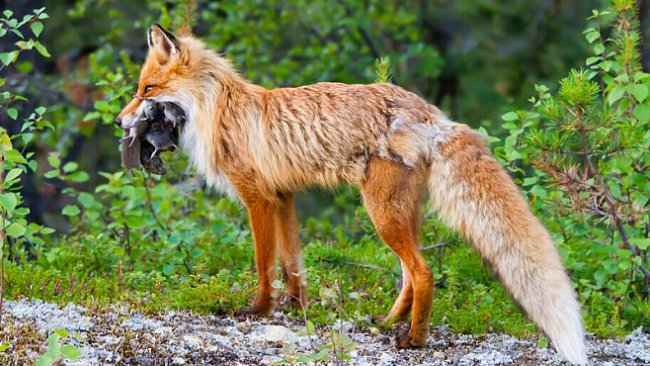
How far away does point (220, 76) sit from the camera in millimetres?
6672

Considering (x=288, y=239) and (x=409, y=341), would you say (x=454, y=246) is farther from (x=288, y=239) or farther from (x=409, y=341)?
(x=409, y=341)

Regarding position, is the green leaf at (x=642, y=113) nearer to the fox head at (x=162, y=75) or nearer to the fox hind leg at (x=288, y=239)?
the fox hind leg at (x=288, y=239)

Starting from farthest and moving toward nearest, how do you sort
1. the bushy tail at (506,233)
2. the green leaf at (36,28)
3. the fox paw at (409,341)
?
the fox paw at (409,341) → the green leaf at (36,28) → the bushy tail at (506,233)

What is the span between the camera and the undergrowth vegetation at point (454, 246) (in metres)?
6.29

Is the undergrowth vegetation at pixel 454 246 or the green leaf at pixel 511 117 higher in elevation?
the green leaf at pixel 511 117

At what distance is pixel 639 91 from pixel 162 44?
335cm

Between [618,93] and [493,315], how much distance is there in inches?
70.8

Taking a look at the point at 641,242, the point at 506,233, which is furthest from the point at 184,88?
the point at 641,242

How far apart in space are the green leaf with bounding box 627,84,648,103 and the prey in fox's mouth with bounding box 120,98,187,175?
3142 millimetres

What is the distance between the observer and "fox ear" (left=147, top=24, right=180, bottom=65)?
256 inches

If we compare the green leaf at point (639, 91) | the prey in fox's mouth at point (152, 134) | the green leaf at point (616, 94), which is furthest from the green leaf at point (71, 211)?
the green leaf at point (639, 91)

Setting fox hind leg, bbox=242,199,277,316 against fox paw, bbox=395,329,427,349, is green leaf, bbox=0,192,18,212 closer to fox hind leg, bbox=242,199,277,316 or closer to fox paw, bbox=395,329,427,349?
fox hind leg, bbox=242,199,277,316

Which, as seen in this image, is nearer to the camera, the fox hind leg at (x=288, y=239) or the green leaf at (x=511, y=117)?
the fox hind leg at (x=288, y=239)

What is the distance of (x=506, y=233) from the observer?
5.50 meters
